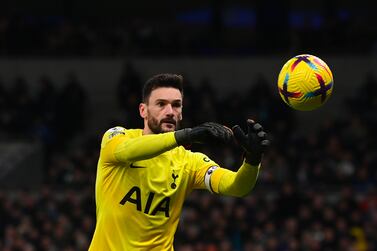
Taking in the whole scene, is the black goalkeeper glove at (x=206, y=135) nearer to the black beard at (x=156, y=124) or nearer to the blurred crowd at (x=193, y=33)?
the black beard at (x=156, y=124)

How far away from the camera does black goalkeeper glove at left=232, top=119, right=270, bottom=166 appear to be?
664cm

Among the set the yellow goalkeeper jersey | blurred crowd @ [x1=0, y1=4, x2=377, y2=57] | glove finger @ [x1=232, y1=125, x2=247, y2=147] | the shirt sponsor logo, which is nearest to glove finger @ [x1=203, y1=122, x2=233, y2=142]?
glove finger @ [x1=232, y1=125, x2=247, y2=147]

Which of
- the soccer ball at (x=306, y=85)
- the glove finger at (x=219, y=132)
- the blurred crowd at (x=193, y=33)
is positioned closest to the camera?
the glove finger at (x=219, y=132)

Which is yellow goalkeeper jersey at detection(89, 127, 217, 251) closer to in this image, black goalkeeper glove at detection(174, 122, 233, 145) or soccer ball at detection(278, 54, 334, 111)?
black goalkeeper glove at detection(174, 122, 233, 145)

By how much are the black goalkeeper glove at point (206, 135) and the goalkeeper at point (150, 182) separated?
0.48 metres

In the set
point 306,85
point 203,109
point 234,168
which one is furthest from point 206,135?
point 203,109

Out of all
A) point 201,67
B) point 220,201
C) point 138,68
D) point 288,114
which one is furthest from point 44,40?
point 220,201

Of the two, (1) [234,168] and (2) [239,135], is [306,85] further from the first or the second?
(1) [234,168]

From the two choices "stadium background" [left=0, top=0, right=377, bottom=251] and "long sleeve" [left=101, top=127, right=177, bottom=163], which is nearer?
"long sleeve" [left=101, top=127, right=177, bottom=163]

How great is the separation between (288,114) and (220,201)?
14.2 feet

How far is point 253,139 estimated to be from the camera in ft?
21.9

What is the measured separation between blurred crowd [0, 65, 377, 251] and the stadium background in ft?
0.11

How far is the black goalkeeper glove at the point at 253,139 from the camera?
6637mm

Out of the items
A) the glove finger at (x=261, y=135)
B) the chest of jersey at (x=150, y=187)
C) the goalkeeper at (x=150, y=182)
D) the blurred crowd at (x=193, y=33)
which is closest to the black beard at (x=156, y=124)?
the goalkeeper at (x=150, y=182)
